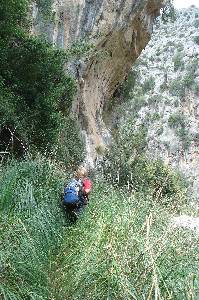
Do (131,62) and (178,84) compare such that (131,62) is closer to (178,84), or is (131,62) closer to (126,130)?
(126,130)

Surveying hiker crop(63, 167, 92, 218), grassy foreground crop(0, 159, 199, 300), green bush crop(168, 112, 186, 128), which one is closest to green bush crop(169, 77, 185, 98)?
green bush crop(168, 112, 186, 128)

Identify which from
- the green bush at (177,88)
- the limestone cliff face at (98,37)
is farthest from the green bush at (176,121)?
the limestone cliff face at (98,37)

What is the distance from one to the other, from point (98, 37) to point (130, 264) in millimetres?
13403

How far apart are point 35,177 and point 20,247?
2518mm

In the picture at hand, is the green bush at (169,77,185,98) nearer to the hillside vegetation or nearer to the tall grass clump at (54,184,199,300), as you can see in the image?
the hillside vegetation

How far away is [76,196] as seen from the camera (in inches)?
268

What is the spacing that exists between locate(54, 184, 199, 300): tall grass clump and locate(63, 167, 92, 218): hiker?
1662mm

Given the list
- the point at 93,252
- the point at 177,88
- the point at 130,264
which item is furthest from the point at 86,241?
the point at 177,88

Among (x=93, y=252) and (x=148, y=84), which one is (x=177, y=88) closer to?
(x=148, y=84)

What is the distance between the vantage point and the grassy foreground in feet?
12.1

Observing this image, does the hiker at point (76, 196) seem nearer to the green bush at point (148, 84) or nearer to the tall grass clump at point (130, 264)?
the tall grass clump at point (130, 264)

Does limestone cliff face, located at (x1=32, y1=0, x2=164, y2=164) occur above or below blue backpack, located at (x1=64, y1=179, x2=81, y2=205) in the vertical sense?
above

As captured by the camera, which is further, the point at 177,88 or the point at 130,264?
the point at 177,88

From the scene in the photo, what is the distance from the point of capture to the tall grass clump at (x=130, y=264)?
3576 millimetres
